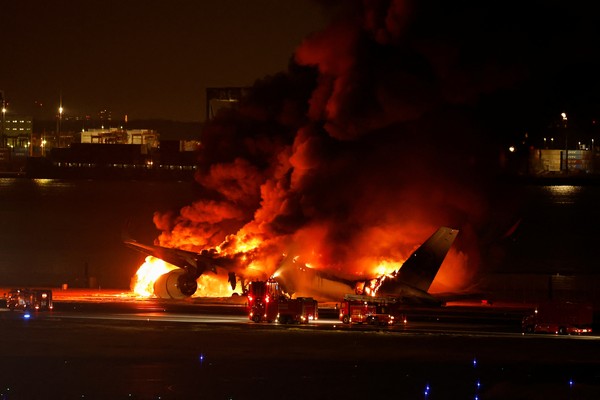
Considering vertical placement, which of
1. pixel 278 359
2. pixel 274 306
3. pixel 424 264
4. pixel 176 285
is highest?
pixel 424 264

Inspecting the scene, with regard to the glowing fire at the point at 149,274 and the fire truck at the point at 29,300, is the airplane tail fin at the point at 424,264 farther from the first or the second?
the fire truck at the point at 29,300

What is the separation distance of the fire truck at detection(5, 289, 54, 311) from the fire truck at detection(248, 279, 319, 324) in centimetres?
1381

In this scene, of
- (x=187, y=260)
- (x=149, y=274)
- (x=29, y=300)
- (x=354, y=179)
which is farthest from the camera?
(x=149, y=274)

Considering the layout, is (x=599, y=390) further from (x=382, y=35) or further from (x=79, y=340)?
(x=382, y=35)

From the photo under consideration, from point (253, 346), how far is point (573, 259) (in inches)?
5167

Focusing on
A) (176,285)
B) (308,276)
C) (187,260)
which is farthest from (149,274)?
(308,276)

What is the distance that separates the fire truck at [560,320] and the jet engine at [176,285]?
24303 mm

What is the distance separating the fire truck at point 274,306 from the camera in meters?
56.8

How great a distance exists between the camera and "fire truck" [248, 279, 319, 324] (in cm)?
5681

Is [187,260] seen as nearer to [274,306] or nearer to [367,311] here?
[274,306]

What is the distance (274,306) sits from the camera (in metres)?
56.8

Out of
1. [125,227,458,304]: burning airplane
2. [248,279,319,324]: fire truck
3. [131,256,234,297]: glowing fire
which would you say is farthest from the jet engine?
[248,279,319,324]: fire truck

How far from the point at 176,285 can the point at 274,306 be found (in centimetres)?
1597

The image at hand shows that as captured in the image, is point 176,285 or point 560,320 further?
point 176,285
